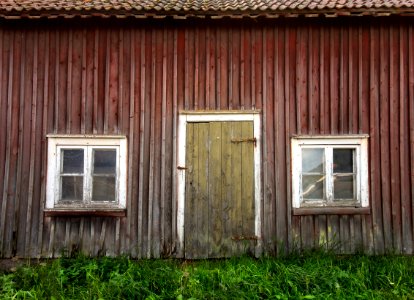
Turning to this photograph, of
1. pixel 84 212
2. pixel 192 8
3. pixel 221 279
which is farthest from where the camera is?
pixel 84 212

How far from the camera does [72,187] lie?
21.8 feet

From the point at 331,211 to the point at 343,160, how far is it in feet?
3.07

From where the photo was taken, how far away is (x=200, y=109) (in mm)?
6660

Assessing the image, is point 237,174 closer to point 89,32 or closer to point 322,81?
point 322,81

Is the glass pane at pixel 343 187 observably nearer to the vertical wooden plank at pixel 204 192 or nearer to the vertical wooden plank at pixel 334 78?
the vertical wooden plank at pixel 334 78

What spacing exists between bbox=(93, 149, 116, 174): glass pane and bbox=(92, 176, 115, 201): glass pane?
123 millimetres

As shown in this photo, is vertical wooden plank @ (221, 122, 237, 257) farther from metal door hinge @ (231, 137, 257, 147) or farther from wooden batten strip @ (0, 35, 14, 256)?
wooden batten strip @ (0, 35, 14, 256)

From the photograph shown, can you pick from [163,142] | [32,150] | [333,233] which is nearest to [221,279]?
[333,233]

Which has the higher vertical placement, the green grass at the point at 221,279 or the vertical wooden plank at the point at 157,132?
the vertical wooden plank at the point at 157,132

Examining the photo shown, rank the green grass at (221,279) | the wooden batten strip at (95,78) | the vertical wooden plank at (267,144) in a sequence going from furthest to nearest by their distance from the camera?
1. the wooden batten strip at (95,78)
2. the vertical wooden plank at (267,144)
3. the green grass at (221,279)

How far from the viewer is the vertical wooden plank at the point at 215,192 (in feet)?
21.3

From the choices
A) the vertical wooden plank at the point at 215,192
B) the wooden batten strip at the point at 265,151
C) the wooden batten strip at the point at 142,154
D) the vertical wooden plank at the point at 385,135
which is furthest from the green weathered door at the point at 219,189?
the vertical wooden plank at the point at 385,135

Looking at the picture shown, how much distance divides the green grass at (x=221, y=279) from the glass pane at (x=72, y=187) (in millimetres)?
1063

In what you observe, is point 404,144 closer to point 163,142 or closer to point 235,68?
point 235,68
